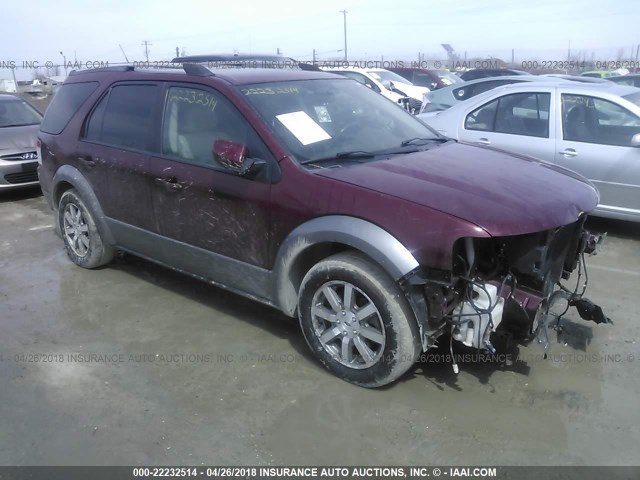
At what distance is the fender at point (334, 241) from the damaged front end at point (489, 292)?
0.12 m

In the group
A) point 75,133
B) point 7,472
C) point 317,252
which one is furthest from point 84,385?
point 75,133

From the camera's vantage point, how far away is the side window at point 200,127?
3.62m

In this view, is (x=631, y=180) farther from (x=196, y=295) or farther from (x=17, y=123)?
(x=17, y=123)

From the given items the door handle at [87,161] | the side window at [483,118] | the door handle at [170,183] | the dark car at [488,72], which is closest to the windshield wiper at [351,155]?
the door handle at [170,183]

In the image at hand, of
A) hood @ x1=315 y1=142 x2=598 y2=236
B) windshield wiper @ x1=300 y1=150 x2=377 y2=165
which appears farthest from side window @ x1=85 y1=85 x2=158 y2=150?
hood @ x1=315 y1=142 x2=598 y2=236

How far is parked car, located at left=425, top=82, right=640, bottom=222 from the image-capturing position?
5547 millimetres

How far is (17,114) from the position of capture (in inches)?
359

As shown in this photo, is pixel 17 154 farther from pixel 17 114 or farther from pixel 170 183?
pixel 170 183

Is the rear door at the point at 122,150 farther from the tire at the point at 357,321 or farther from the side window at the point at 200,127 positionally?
the tire at the point at 357,321

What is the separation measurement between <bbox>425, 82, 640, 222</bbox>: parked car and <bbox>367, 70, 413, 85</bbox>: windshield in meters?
10.4

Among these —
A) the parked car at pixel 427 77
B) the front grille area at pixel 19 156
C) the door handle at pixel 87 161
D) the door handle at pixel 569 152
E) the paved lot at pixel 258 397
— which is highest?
the parked car at pixel 427 77

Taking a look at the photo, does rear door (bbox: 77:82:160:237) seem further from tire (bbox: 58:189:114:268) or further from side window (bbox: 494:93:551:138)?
side window (bbox: 494:93:551:138)

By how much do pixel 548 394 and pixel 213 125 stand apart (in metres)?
2.68

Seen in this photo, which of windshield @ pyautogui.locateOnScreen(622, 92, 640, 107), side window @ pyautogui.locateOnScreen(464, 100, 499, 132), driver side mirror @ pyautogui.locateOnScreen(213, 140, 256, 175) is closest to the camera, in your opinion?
driver side mirror @ pyautogui.locateOnScreen(213, 140, 256, 175)
